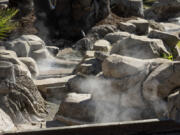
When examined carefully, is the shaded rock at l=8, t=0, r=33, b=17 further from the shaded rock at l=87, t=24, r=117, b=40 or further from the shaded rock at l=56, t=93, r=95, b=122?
the shaded rock at l=56, t=93, r=95, b=122

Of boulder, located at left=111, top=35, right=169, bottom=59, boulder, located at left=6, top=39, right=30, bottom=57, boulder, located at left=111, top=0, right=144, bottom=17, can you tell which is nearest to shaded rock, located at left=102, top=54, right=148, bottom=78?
boulder, located at left=111, top=35, right=169, bottom=59

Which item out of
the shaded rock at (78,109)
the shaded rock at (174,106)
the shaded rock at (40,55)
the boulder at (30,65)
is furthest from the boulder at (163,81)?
the shaded rock at (40,55)

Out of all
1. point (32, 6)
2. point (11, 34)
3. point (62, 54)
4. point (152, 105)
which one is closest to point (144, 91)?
point (152, 105)

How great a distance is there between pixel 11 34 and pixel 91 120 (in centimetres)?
774

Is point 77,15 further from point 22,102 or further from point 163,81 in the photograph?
point 163,81

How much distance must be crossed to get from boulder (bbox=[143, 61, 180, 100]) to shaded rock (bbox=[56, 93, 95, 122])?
88cm

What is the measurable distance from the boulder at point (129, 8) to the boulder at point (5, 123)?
964cm

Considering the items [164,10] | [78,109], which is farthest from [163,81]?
[164,10]

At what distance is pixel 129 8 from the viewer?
13.2 meters

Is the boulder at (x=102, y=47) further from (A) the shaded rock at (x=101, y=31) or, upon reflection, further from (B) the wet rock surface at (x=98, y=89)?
(A) the shaded rock at (x=101, y=31)

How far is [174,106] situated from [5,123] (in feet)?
7.39

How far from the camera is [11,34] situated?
37.7 ft

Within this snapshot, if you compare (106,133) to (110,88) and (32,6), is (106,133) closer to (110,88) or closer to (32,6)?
(110,88)

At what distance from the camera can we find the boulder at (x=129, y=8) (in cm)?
1315
